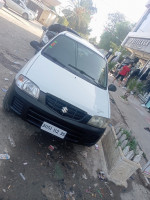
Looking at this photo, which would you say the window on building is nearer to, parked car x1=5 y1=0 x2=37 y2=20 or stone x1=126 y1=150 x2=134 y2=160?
parked car x1=5 y1=0 x2=37 y2=20

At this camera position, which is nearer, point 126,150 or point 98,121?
point 98,121

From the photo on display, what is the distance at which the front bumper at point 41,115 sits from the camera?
2891 mm

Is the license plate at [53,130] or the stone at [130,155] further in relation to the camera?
the stone at [130,155]

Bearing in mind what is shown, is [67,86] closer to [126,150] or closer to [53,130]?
[53,130]

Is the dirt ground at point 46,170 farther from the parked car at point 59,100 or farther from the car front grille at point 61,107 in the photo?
the car front grille at point 61,107

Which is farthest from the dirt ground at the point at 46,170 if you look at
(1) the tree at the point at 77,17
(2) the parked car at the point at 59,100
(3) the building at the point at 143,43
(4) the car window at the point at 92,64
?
(1) the tree at the point at 77,17

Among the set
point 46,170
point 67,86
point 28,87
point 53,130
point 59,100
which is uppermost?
point 67,86

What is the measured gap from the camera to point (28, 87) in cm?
297

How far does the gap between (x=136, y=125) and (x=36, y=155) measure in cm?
540

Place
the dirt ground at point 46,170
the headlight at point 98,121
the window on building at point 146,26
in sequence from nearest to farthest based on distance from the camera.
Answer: the dirt ground at point 46,170 → the headlight at point 98,121 → the window on building at point 146,26

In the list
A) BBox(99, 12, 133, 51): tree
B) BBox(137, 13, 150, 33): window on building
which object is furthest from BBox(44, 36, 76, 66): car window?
BBox(99, 12, 133, 51): tree

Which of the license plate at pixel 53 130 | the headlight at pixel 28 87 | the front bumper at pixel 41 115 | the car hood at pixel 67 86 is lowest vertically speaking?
the license plate at pixel 53 130

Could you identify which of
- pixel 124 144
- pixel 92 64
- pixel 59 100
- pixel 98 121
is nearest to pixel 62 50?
pixel 92 64

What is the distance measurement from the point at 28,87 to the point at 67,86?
0.67 metres
